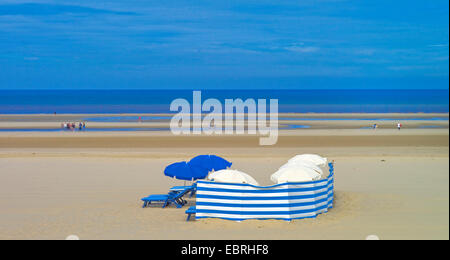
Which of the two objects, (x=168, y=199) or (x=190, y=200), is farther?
(x=190, y=200)

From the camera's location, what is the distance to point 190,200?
631 inches

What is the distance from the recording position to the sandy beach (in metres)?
11.2

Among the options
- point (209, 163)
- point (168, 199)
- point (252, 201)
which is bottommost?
point (252, 201)

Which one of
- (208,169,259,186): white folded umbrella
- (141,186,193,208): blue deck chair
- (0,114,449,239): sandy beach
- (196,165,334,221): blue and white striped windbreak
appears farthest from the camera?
(141,186,193,208): blue deck chair

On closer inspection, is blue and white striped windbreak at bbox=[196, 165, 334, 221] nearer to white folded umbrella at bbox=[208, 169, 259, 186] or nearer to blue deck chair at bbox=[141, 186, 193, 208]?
white folded umbrella at bbox=[208, 169, 259, 186]

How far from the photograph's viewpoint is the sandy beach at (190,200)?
36.9 feet

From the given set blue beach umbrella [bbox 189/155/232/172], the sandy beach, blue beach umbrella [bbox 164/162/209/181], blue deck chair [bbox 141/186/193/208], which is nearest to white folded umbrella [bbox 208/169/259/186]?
the sandy beach

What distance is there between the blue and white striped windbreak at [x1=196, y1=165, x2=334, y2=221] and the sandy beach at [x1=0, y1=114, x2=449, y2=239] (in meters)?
0.21

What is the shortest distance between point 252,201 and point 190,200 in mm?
4478

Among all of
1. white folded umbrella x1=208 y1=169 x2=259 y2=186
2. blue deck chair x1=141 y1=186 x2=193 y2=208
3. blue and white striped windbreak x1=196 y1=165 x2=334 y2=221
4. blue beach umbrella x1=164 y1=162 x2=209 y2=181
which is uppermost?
blue beach umbrella x1=164 y1=162 x2=209 y2=181

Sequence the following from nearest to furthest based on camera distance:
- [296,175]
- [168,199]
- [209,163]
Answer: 1. [296,175]
2. [168,199]
3. [209,163]

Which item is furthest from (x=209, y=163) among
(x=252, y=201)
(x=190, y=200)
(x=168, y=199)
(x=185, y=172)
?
(x=252, y=201)

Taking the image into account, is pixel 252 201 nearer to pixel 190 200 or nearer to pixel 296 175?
pixel 296 175
